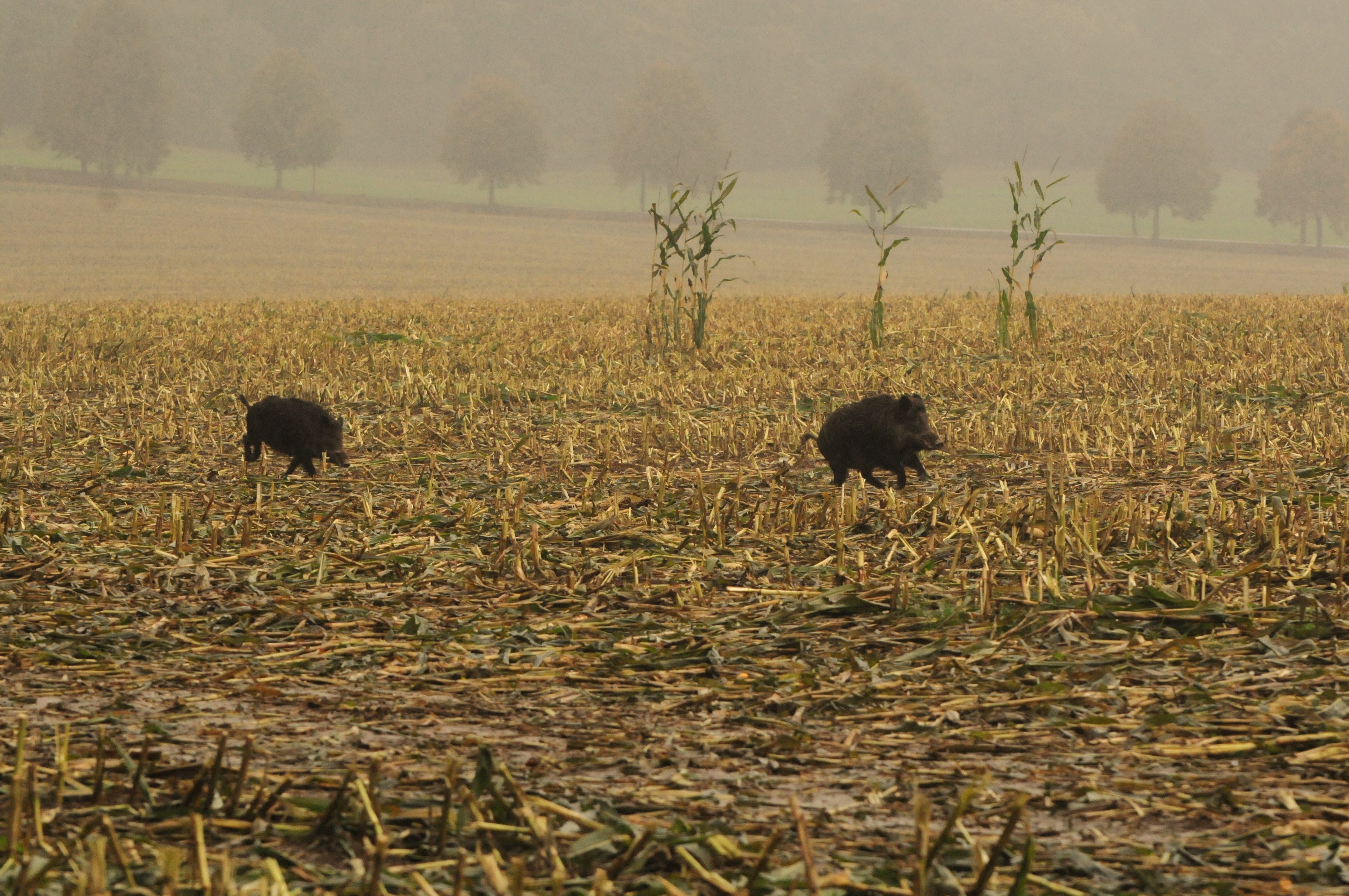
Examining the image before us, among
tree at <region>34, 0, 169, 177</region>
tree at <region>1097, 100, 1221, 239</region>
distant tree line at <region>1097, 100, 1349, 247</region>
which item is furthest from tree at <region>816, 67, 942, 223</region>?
tree at <region>34, 0, 169, 177</region>

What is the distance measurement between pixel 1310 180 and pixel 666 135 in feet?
147

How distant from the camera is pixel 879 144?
100m

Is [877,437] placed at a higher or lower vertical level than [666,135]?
lower

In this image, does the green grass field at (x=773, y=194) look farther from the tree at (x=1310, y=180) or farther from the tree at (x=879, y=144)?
the tree at (x=1310, y=180)

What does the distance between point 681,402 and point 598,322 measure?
334 inches

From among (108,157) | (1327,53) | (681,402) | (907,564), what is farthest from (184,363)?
(1327,53)

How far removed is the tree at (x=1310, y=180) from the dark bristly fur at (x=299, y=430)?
279 ft

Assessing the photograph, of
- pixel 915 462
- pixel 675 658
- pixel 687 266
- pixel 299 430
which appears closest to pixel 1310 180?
pixel 687 266

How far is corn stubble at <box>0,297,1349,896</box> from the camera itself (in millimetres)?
3199

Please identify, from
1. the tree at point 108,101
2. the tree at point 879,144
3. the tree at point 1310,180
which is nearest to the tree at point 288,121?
the tree at point 108,101

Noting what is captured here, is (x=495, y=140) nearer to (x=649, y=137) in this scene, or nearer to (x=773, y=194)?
(x=649, y=137)

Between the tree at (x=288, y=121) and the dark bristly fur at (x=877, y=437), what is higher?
the tree at (x=288, y=121)

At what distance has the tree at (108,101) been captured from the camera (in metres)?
90.8

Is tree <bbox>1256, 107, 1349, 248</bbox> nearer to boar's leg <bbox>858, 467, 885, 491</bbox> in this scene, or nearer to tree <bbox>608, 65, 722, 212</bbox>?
tree <bbox>608, 65, 722, 212</bbox>
